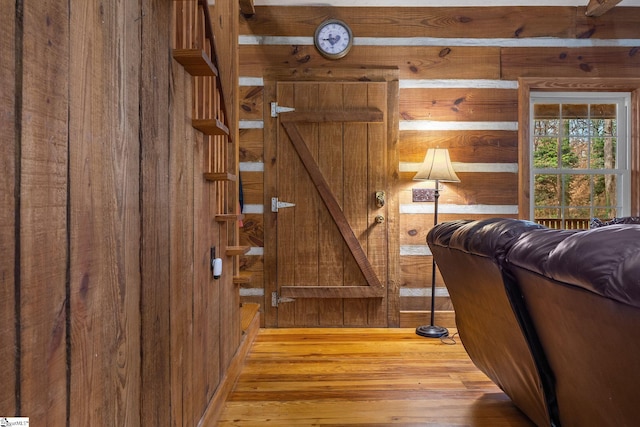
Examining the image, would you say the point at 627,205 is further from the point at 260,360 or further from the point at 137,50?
the point at 137,50

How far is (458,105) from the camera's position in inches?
149

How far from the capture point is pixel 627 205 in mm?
3963

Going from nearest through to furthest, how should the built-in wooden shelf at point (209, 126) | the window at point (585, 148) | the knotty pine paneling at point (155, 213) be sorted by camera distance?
the knotty pine paneling at point (155, 213) → the built-in wooden shelf at point (209, 126) → the window at point (585, 148)

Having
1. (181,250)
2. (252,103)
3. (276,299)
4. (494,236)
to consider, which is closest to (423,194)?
(276,299)

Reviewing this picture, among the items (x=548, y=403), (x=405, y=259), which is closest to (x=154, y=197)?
(x=548, y=403)

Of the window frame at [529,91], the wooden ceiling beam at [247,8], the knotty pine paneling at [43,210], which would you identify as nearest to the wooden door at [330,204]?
the wooden ceiling beam at [247,8]

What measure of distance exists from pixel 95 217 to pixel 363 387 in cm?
188

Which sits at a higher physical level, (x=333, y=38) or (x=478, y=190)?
(x=333, y=38)

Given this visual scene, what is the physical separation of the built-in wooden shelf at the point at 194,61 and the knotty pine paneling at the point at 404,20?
91.9 inches

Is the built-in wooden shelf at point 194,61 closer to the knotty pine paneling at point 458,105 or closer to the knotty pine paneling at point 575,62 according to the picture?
the knotty pine paneling at point 458,105

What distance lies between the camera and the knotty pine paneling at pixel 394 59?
3.76 metres

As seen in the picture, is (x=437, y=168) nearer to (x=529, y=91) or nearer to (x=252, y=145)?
(x=529, y=91)

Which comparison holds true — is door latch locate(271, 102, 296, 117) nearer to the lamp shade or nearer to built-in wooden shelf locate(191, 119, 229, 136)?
the lamp shade

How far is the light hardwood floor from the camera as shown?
205cm
